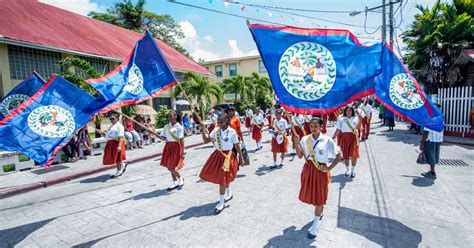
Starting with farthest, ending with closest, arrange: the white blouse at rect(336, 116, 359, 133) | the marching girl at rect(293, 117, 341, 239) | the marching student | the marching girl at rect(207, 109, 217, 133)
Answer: the marching girl at rect(207, 109, 217, 133) < the marching student < the white blouse at rect(336, 116, 359, 133) < the marching girl at rect(293, 117, 341, 239)

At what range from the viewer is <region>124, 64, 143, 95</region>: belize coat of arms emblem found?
587cm

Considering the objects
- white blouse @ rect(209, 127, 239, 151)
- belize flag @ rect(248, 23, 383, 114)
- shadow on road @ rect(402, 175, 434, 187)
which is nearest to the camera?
belize flag @ rect(248, 23, 383, 114)

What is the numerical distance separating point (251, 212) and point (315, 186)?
1.50 m

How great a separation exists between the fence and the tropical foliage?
3.95 feet

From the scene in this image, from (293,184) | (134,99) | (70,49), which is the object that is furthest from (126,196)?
(70,49)

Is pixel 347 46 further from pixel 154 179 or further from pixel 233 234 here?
pixel 154 179

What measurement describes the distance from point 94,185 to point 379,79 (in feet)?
24.4

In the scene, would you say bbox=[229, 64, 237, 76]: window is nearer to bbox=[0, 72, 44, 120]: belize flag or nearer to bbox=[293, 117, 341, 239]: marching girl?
bbox=[0, 72, 44, 120]: belize flag

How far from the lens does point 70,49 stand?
1470cm

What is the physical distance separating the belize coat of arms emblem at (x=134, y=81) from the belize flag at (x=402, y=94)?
15.6 feet

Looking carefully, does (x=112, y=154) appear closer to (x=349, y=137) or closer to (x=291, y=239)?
(x=291, y=239)

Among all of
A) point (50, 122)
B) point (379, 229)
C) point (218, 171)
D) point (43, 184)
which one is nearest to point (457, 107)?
point (379, 229)

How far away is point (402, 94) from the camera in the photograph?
4836 mm

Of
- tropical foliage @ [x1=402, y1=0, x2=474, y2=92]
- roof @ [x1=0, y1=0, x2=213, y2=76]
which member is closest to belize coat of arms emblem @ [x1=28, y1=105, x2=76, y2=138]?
roof @ [x1=0, y1=0, x2=213, y2=76]
